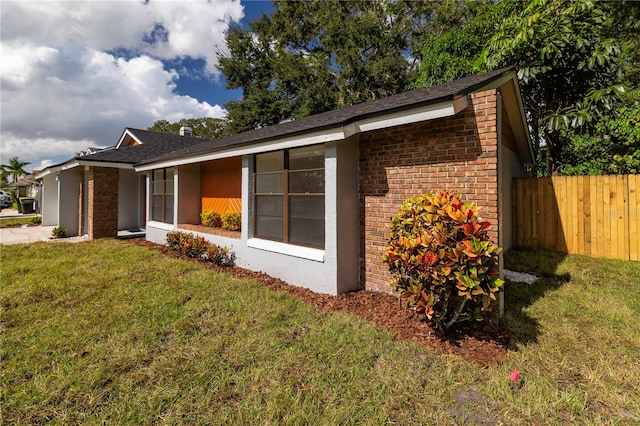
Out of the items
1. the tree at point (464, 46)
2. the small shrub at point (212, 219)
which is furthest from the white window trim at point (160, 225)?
the tree at point (464, 46)

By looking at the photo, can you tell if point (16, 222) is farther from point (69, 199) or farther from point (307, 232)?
point (307, 232)

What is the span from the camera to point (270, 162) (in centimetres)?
652

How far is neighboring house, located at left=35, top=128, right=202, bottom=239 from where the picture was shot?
438 inches

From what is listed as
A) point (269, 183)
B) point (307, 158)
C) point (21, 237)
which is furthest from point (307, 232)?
point (21, 237)

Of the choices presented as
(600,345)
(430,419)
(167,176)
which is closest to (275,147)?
(430,419)

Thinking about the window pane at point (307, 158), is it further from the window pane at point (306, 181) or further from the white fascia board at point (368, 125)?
the white fascia board at point (368, 125)

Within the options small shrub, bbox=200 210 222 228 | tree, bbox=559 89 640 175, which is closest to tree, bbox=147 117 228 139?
small shrub, bbox=200 210 222 228

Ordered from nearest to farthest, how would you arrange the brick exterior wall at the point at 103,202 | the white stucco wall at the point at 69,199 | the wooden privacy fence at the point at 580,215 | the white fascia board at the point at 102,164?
the wooden privacy fence at the point at 580,215
the white fascia board at the point at 102,164
the brick exterior wall at the point at 103,202
the white stucco wall at the point at 69,199

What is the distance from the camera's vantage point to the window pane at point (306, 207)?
5.46m

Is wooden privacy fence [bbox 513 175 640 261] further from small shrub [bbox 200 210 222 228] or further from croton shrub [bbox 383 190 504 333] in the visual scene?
small shrub [bbox 200 210 222 228]

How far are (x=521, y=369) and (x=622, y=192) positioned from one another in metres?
7.23

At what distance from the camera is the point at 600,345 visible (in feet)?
10.9

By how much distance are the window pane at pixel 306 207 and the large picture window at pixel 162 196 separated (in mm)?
6552

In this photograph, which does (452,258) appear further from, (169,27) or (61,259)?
(169,27)
